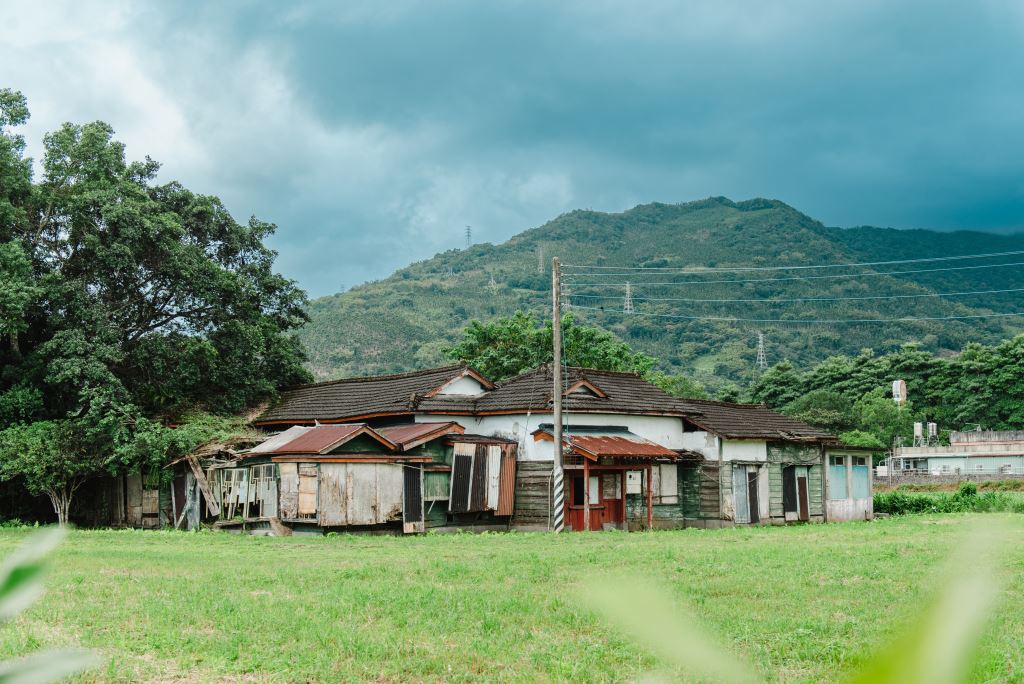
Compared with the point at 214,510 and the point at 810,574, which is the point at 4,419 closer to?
the point at 214,510

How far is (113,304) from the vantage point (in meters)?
25.9

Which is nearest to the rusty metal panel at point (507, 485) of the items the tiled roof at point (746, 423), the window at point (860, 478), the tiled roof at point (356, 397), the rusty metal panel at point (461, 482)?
the rusty metal panel at point (461, 482)

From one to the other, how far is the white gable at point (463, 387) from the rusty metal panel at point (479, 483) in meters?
2.66

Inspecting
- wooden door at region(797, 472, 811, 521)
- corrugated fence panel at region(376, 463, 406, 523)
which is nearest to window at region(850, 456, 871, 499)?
wooden door at region(797, 472, 811, 521)

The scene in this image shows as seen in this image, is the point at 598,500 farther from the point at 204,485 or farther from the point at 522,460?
the point at 204,485

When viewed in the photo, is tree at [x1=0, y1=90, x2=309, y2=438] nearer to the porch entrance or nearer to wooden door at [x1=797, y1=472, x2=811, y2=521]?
the porch entrance

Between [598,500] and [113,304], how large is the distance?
14634mm

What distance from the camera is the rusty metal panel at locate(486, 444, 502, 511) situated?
2314 cm

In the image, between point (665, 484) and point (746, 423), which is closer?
point (665, 484)

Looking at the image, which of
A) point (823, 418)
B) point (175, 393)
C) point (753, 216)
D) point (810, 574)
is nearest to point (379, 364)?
point (823, 418)

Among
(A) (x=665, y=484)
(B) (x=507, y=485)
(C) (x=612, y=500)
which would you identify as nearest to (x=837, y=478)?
(A) (x=665, y=484)

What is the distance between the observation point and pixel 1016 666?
275 inches

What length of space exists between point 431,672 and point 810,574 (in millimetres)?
7056

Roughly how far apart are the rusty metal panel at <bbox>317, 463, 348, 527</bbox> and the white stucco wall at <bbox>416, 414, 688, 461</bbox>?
13.0 ft
